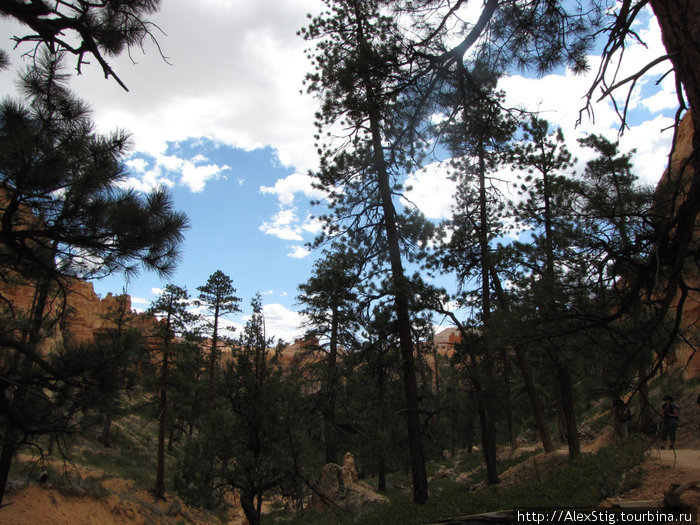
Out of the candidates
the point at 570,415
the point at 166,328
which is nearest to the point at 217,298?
the point at 166,328

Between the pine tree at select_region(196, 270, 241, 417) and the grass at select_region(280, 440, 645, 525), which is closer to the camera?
the grass at select_region(280, 440, 645, 525)

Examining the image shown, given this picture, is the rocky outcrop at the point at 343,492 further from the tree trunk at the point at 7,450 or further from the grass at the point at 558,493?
the tree trunk at the point at 7,450

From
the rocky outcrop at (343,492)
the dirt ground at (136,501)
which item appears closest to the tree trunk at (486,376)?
the dirt ground at (136,501)

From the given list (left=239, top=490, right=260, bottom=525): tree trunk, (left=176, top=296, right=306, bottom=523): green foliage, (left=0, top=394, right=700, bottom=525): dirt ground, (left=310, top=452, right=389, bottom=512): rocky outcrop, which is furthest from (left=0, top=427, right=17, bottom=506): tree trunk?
(left=310, top=452, right=389, bottom=512): rocky outcrop

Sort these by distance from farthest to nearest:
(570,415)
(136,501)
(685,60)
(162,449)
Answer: (162,449), (136,501), (570,415), (685,60)

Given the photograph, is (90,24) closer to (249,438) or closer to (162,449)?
(249,438)

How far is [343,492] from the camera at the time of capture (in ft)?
48.8

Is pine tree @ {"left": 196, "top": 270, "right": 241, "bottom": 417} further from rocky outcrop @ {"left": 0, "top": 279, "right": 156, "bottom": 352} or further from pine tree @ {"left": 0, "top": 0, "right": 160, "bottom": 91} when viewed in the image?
pine tree @ {"left": 0, "top": 0, "right": 160, "bottom": 91}

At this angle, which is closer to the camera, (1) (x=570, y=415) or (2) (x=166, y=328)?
(1) (x=570, y=415)

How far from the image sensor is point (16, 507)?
1105 centimetres

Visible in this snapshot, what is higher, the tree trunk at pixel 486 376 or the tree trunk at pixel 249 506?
the tree trunk at pixel 486 376

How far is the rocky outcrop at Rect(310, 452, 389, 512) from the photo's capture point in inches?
545

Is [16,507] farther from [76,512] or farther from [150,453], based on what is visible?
[150,453]

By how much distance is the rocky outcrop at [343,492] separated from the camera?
1384 centimetres
